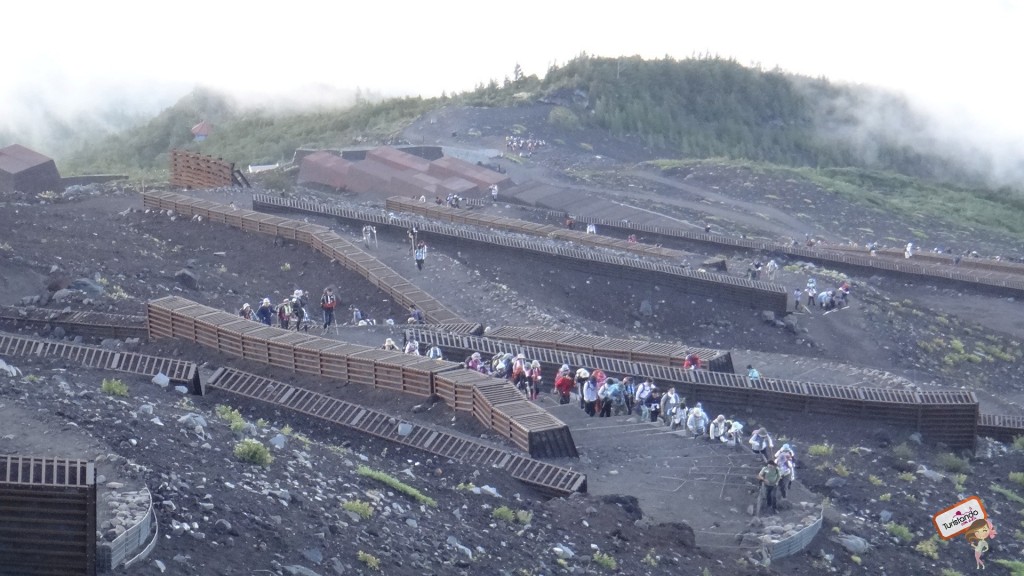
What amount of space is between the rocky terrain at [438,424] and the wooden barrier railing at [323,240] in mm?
370

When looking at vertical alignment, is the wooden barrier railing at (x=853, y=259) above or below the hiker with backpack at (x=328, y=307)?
below

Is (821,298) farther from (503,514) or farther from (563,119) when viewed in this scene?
(563,119)

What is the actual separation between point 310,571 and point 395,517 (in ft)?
7.79

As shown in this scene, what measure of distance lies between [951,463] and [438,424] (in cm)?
942

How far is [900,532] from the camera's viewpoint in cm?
1734

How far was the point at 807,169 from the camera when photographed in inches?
2677

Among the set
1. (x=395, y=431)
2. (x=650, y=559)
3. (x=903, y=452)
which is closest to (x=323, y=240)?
(x=395, y=431)

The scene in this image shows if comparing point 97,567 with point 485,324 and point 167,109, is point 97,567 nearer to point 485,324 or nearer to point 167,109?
point 485,324

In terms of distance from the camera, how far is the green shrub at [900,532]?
17.3 meters

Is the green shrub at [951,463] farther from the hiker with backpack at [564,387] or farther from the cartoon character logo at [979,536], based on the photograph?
the hiker with backpack at [564,387]

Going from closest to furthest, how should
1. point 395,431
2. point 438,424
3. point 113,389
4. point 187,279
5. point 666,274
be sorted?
point 113,389 → point 395,431 → point 438,424 → point 187,279 → point 666,274

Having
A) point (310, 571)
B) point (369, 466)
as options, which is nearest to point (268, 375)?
point (369, 466)

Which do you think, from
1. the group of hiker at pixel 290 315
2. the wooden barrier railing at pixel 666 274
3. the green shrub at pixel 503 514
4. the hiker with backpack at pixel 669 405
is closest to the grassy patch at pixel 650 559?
the green shrub at pixel 503 514

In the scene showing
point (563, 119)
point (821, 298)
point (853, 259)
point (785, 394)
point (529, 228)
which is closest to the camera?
point (785, 394)
